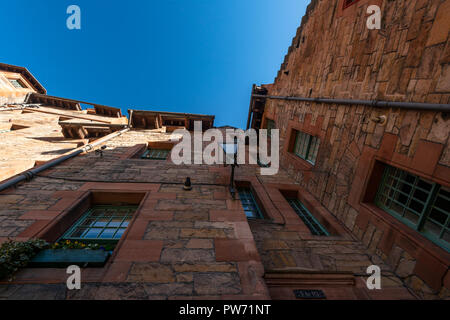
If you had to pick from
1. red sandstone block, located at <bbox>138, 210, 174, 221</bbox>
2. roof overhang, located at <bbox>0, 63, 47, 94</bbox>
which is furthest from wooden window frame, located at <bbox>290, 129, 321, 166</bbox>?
roof overhang, located at <bbox>0, 63, 47, 94</bbox>

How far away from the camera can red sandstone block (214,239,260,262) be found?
123 inches

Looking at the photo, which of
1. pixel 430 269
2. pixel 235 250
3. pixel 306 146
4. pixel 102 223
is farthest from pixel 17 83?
pixel 430 269

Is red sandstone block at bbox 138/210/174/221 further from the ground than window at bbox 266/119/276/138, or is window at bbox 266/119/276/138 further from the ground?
window at bbox 266/119/276/138

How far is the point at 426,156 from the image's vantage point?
3.06m

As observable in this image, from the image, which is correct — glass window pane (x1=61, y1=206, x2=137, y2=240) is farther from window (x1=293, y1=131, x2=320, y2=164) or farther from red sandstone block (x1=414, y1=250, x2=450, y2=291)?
window (x1=293, y1=131, x2=320, y2=164)

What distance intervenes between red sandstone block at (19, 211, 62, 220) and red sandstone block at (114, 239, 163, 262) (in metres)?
2.11

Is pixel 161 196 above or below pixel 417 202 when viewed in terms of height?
below

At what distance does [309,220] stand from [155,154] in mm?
8124

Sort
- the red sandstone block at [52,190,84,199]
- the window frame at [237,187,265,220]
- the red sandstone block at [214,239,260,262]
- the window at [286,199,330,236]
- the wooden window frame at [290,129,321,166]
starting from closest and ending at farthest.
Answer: the red sandstone block at [214,239,260,262]
the red sandstone block at [52,190,84,199]
the window at [286,199,330,236]
the window frame at [237,187,265,220]
the wooden window frame at [290,129,321,166]

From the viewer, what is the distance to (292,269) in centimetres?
336

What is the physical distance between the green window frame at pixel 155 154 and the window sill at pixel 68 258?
6.19 m

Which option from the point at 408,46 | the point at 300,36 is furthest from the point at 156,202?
the point at 300,36

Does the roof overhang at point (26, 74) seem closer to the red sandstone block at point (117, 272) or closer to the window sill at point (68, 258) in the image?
the window sill at point (68, 258)

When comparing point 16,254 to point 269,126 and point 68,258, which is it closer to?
point 68,258
